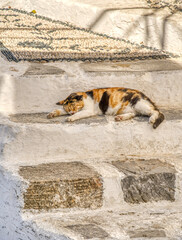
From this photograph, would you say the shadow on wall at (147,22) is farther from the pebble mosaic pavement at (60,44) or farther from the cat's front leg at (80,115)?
the cat's front leg at (80,115)

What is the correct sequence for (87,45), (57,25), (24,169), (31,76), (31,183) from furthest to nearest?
(57,25) < (87,45) < (31,76) < (24,169) < (31,183)

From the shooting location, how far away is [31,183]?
281cm

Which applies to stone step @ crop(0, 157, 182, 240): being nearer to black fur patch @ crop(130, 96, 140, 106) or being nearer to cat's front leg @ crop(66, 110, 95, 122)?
cat's front leg @ crop(66, 110, 95, 122)

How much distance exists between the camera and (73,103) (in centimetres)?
346

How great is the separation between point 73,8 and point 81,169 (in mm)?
3065

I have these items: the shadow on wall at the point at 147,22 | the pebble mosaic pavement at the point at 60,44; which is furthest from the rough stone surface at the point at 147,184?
the shadow on wall at the point at 147,22

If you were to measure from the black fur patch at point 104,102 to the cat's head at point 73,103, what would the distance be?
0.47 feet

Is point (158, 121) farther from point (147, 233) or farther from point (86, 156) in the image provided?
point (147, 233)

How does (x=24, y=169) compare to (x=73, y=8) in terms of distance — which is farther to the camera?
(x=73, y=8)

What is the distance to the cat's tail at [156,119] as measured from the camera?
10.9ft

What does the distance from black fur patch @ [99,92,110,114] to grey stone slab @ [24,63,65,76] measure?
0.39m

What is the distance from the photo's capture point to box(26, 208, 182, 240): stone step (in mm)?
2627

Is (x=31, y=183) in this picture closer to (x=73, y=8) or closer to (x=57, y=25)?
(x=57, y=25)

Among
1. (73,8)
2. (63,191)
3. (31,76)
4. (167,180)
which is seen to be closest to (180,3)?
(73,8)
